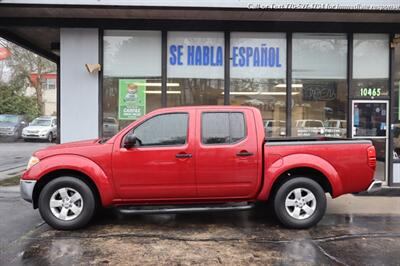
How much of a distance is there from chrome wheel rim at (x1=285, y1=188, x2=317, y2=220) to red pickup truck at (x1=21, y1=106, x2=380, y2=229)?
1cm

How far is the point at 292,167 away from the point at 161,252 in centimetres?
238

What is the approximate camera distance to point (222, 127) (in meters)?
7.16

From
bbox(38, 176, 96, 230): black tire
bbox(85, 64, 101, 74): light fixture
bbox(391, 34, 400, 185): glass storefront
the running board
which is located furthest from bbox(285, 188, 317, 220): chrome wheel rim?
bbox(85, 64, 101, 74): light fixture

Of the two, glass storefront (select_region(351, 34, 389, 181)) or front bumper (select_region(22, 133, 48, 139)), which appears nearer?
glass storefront (select_region(351, 34, 389, 181))

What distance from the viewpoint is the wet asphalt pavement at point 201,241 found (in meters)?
5.62

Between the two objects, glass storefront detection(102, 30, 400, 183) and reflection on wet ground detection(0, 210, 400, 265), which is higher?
glass storefront detection(102, 30, 400, 183)

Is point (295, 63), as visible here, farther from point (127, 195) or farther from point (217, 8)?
point (127, 195)

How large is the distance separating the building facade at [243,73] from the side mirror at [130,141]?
13.6ft

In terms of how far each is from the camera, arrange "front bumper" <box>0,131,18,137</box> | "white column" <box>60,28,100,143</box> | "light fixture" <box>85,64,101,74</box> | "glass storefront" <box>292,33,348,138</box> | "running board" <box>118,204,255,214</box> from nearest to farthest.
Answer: "running board" <box>118,204,255,214</box> < "light fixture" <box>85,64,101,74</box> < "white column" <box>60,28,100,143</box> < "glass storefront" <box>292,33,348,138</box> < "front bumper" <box>0,131,18,137</box>

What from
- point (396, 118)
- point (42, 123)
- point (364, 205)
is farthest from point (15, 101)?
point (364, 205)

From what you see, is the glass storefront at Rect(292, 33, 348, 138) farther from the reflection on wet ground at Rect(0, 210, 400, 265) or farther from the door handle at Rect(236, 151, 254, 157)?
the door handle at Rect(236, 151, 254, 157)

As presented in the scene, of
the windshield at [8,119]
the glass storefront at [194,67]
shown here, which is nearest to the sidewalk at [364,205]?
the glass storefront at [194,67]

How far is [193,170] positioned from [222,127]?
2.67ft

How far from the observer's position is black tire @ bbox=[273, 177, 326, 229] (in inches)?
277
